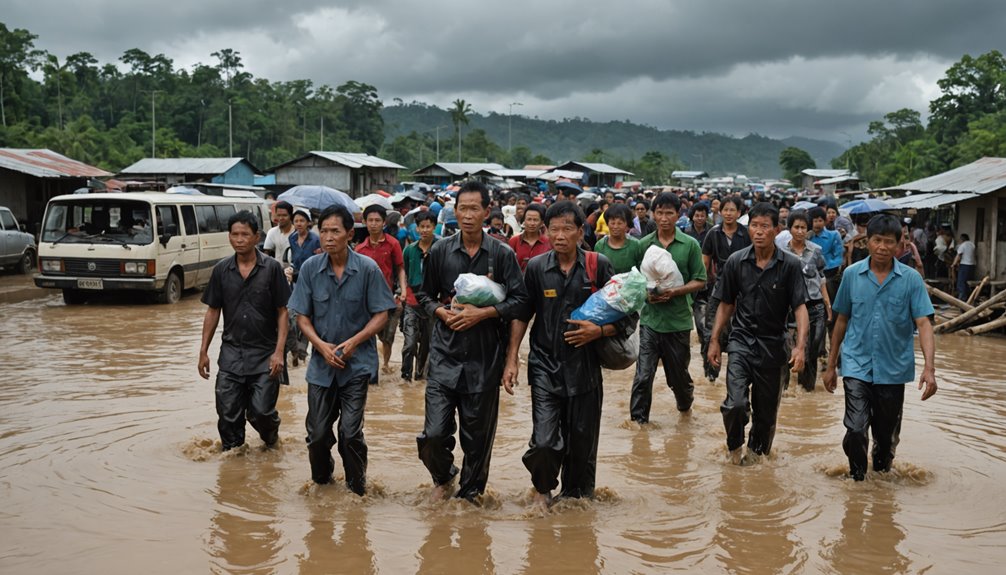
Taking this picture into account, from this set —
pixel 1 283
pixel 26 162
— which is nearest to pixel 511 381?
pixel 1 283

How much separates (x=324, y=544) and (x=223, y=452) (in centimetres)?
189

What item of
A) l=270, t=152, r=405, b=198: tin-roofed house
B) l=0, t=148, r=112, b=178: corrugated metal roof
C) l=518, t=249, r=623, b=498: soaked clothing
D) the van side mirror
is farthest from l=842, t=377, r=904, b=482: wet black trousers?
l=270, t=152, r=405, b=198: tin-roofed house

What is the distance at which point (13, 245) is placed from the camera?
1908 cm

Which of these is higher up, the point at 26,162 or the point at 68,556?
the point at 26,162

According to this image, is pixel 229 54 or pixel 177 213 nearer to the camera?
pixel 177 213

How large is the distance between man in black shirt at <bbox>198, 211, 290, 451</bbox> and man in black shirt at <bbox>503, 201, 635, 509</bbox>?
6.17 ft

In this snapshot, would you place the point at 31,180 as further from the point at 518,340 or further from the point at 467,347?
the point at 518,340

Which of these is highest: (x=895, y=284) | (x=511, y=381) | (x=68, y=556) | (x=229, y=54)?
(x=229, y=54)

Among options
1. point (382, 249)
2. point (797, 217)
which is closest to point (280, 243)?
point (382, 249)

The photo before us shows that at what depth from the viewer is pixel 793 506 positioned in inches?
223

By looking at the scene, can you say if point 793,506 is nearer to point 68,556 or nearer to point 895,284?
point 895,284

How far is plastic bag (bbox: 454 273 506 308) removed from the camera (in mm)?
5121

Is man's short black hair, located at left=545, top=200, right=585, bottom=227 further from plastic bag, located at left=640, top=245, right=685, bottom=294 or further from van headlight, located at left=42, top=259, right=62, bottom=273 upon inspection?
van headlight, located at left=42, top=259, right=62, bottom=273

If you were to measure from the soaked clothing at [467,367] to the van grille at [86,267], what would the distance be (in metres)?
10.9
